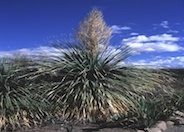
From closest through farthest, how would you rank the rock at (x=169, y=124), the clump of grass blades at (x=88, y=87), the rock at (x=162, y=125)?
the rock at (x=162, y=125), the rock at (x=169, y=124), the clump of grass blades at (x=88, y=87)

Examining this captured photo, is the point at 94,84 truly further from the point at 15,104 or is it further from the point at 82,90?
the point at 15,104

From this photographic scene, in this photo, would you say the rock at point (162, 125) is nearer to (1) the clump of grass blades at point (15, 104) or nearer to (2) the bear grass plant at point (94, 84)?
(2) the bear grass plant at point (94, 84)

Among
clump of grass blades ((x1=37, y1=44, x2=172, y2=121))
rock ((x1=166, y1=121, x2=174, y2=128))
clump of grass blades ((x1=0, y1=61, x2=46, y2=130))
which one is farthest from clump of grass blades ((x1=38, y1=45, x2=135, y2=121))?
rock ((x1=166, y1=121, x2=174, y2=128))

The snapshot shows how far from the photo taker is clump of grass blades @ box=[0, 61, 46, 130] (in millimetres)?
7417

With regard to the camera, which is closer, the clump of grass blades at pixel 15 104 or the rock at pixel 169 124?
the clump of grass blades at pixel 15 104

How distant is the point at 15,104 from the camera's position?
7586mm

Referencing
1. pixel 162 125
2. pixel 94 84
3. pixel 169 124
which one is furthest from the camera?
pixel 94 84

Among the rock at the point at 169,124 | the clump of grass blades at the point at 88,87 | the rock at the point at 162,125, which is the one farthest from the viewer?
the clump of grass blades at the point at 88,87

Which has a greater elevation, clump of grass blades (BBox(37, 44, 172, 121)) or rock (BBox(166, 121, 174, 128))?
clump of grass blades (BBox(37, 44, 172, 121))

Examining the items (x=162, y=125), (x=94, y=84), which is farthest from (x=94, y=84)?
(x=162, y=125)

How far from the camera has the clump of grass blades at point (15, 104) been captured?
24.3 feet

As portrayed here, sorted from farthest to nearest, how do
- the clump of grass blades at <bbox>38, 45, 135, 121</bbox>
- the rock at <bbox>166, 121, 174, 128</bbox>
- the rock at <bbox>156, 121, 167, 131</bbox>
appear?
the clump of grass blades at <bbox>38, 45, 135, 121</bbox> → the rock at <bbox>166, 121, 174, 128</bbox> → the rock at <bbox>156, 121, 167, 131</bbox>

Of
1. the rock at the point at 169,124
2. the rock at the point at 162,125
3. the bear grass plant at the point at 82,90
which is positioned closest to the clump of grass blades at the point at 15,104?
the bear grass plant at the point at 82,90

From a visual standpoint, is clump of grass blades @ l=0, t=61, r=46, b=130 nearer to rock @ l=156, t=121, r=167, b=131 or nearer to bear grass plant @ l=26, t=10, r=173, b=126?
bear grass plant @ l=26, t=10, r=173, b=126
